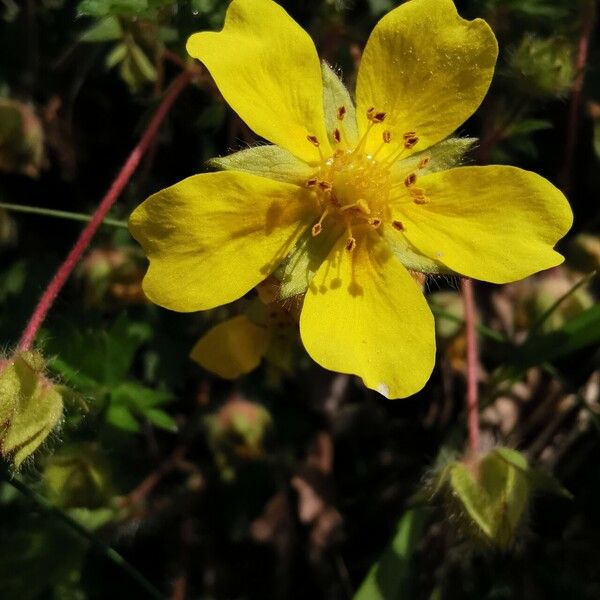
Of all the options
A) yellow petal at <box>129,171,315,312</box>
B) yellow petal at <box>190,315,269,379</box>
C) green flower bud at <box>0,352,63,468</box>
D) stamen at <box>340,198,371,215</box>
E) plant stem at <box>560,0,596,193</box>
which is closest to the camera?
yellow petal at <box>129,171,315,312</box>

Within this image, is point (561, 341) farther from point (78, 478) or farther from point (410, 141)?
point (78, 478)

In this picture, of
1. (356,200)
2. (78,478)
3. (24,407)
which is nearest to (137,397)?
(78,478)

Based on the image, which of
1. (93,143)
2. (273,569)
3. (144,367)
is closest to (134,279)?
(144,367)

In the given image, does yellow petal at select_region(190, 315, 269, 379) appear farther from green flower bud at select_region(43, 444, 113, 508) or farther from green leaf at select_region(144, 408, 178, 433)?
green flower bud at select_region(43, 444, 113, 508)

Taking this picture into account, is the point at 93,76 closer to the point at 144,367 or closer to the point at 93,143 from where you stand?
the point at 93,143

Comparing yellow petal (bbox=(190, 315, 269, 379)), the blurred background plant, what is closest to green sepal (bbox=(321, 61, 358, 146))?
the blurred background plant
